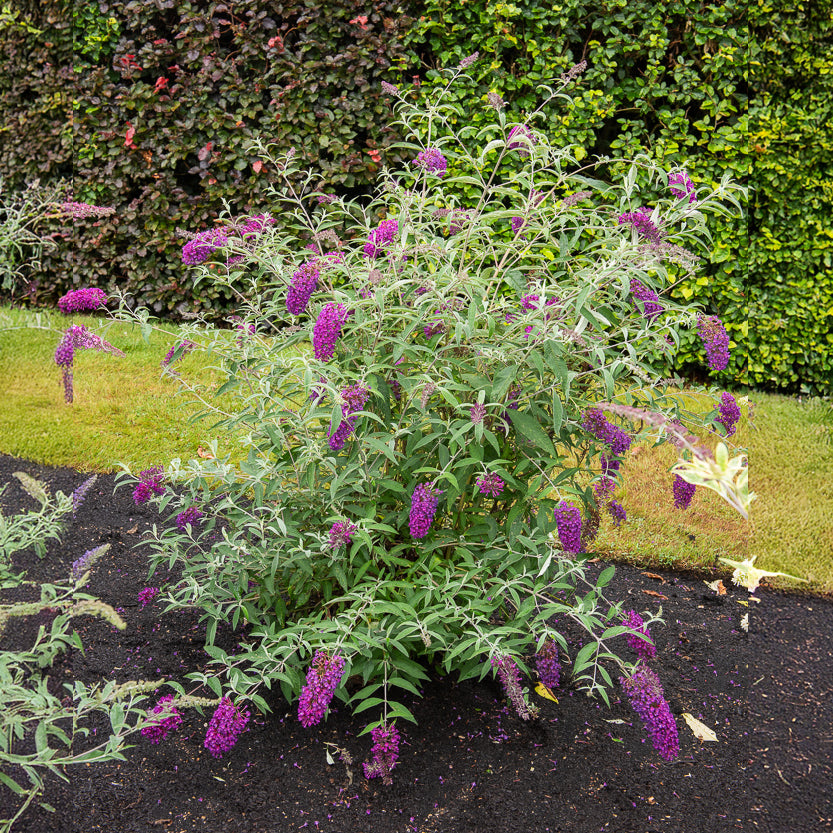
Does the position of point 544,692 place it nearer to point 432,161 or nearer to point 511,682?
point 511,682

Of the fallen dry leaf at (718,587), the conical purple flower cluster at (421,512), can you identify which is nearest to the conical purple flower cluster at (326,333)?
the conical purple flower cluster at (421,512)

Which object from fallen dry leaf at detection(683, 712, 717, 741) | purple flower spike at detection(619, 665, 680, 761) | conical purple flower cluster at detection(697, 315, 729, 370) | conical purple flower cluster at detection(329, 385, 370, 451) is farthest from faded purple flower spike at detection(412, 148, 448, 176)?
fallen dry leaf at detection(683, 712, 717, 741)

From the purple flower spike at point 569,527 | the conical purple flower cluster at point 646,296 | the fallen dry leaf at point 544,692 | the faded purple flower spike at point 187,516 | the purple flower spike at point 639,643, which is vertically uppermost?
the conical purple flower cluster at point 646,296

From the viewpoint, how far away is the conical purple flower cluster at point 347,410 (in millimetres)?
2236

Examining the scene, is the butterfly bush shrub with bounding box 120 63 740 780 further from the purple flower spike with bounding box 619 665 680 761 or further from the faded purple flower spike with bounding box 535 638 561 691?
the purple flower spike with bounding box 619 665 680 761

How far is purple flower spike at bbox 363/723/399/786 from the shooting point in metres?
2.32

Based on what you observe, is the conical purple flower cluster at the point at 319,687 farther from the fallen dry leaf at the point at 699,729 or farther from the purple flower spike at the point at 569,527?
the fallen dry leaf at the point at 699,729

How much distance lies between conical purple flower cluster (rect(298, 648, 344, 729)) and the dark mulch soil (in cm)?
46

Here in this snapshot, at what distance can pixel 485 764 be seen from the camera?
255cm

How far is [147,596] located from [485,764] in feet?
4.63

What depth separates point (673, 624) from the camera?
11.5ft

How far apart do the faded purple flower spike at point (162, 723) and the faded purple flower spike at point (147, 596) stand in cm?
54

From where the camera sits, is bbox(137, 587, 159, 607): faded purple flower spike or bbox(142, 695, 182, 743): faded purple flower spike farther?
bbox(137, 587, 159, 607): faded purple flower spike

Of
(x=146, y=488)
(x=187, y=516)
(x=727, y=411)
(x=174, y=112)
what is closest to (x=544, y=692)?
(x=727, y=411)
